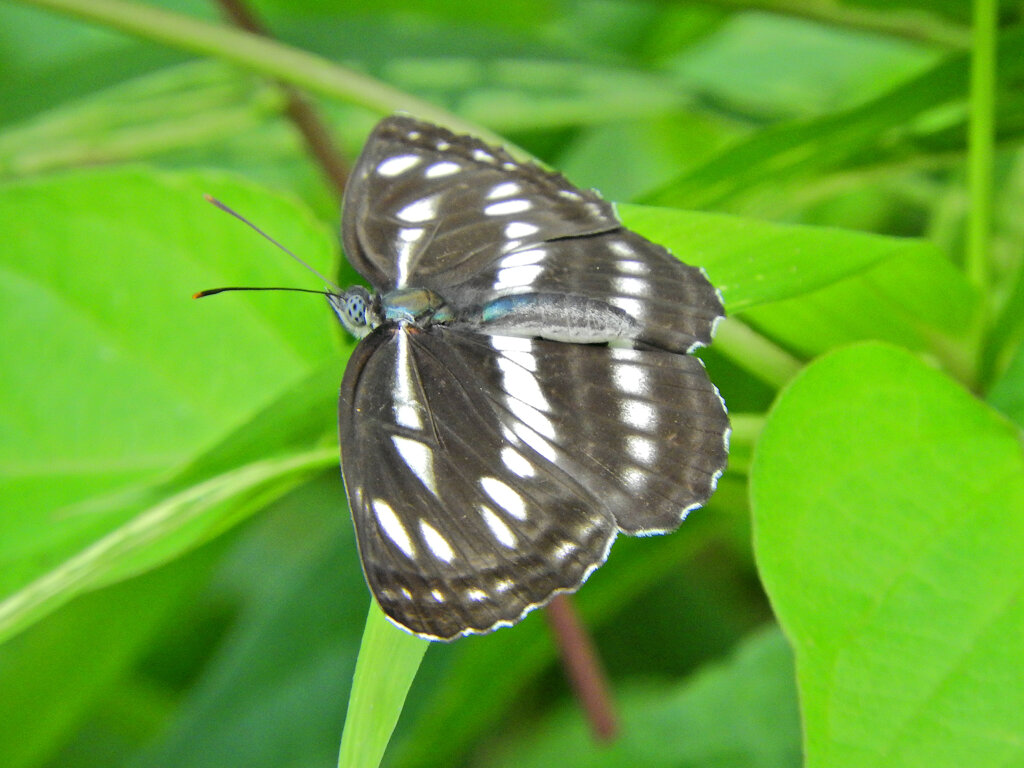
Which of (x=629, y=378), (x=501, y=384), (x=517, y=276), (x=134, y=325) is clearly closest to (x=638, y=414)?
(x=629, y=378)

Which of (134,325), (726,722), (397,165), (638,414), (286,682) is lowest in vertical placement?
(286,682)

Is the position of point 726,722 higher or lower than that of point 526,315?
lower

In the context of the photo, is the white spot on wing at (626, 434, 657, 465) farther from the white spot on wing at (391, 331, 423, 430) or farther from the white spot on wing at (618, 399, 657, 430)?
the white spot on wing at (391, 331, 423, 430)

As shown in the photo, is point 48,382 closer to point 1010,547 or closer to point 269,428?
point 269,428

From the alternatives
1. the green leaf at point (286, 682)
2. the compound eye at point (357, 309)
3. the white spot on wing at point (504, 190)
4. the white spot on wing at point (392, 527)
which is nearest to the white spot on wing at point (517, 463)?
the white spot on wing at point (392, 527)

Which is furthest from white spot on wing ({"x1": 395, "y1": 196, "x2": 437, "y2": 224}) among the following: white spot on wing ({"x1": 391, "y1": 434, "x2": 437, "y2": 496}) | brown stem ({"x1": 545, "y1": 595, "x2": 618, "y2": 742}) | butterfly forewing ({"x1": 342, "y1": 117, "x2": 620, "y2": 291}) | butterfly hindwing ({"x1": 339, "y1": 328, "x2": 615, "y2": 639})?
brown stem ({"x1": 545, "y1": 595, "x2": 618, "y2": 742})

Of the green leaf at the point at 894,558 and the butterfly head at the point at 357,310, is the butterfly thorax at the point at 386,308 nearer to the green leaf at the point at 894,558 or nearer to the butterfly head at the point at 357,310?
the butterfly head at the point at 357,310

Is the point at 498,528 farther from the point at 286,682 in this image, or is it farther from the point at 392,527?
the point at 286,682
